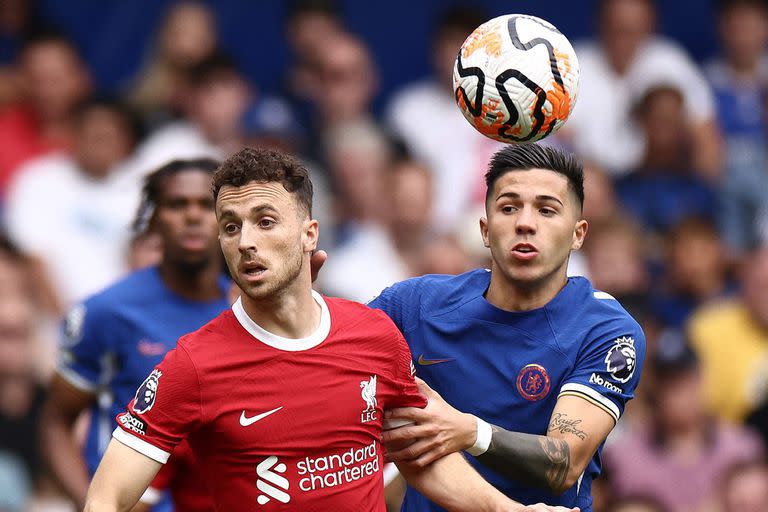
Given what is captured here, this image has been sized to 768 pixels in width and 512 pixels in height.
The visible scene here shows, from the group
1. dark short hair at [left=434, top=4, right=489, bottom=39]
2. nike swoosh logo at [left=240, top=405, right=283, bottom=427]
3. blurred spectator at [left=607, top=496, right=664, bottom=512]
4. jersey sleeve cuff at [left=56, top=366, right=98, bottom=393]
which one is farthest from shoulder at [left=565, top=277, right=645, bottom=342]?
dark short hair at [left=434, top=4, right=489, bottom=39]

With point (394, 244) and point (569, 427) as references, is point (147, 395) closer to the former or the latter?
point (569, 427)

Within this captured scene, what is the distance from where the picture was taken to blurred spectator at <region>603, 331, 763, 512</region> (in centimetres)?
923

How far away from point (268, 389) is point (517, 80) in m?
1.66

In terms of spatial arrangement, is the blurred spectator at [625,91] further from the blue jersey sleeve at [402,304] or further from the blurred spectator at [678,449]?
the blue jersey sleeve at [402,304]

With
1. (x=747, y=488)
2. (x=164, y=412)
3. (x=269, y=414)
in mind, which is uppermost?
(x=747, y=488)

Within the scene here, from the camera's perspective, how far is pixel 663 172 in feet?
35.6

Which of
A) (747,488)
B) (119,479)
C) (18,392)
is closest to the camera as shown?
(119,479)

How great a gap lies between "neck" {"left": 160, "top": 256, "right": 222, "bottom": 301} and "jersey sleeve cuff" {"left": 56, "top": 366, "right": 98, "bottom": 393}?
611mm

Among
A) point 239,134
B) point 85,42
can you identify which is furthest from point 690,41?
point 85,42

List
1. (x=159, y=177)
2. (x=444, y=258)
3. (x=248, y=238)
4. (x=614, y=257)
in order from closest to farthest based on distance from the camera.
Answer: (x=248, y=238), (x=159, y=177), (x=444, y=258), (x=614, y=257)

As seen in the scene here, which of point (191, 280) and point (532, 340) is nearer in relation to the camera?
point (532, 340)

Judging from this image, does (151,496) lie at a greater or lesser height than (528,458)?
lesser

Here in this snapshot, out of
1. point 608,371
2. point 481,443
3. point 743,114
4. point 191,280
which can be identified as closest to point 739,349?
point 743,114

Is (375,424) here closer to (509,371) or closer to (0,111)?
(509,371)
